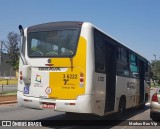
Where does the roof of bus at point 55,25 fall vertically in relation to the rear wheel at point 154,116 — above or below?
above

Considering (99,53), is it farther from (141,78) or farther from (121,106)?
(141,78)

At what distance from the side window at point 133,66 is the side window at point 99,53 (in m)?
4.50

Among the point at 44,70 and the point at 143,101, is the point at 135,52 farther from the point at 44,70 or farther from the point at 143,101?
the point at 44,70

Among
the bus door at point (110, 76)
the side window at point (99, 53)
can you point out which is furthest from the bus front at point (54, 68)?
the bus door at point (110, 76)

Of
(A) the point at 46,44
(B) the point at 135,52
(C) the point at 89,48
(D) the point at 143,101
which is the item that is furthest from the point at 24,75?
(D) the point at 143,101

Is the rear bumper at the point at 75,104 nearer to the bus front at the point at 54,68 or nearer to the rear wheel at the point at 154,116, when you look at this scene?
the bus front at the point at 54,68

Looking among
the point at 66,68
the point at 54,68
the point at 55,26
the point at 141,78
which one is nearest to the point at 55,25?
the point at 55,26

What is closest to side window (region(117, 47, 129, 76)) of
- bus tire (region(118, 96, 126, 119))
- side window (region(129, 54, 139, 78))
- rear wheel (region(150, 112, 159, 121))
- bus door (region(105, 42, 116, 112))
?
bus door (region(105, 42, 116, 112))

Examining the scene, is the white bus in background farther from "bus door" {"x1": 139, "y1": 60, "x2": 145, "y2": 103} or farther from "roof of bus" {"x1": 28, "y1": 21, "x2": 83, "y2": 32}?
"bus door" {"x1": 139, "y1": 60, "x2": 145, "y2": 103}

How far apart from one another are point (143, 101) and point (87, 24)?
1017cm

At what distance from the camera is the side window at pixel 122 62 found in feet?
45.7

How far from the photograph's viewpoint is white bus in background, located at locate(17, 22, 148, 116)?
10.7 metres

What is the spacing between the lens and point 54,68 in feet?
36.6

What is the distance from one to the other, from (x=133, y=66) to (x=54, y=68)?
6659 millimetres
